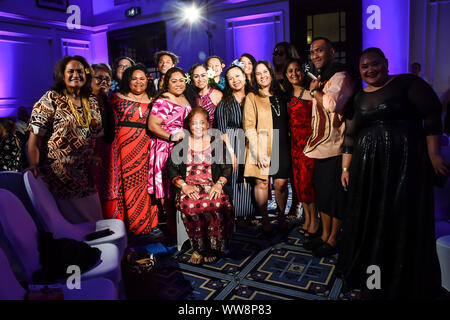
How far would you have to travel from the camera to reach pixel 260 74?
3.36 meters

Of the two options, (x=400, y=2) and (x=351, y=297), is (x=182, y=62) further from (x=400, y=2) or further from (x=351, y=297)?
(x=351, y=297)

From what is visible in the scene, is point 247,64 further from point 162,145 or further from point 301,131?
point 162,145

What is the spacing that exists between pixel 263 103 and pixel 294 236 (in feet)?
4.69

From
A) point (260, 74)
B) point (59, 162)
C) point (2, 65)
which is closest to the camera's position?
point (59, 162)

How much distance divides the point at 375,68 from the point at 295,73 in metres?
1.18

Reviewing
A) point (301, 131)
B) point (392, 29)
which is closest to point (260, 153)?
point (301, 131)

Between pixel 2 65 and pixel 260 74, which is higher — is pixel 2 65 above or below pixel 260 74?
above

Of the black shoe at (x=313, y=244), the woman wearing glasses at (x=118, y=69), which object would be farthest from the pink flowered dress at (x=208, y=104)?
the black shoe at (x=313, y=244)

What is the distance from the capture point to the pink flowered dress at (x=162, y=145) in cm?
343

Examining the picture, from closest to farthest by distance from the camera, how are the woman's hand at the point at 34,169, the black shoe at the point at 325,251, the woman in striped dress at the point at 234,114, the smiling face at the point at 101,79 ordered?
the woman's hand at the point at 34,169, the black shoe at the point at 325,251, the woman in striped dress at the point at 234,114, the smiling face at the point at 101,79

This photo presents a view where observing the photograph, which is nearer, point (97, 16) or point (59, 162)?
point (59, 162)

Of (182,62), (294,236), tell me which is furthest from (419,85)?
(182,62)

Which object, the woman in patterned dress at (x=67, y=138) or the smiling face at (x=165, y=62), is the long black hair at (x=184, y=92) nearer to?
the smiling face at (x=165, y=62)
